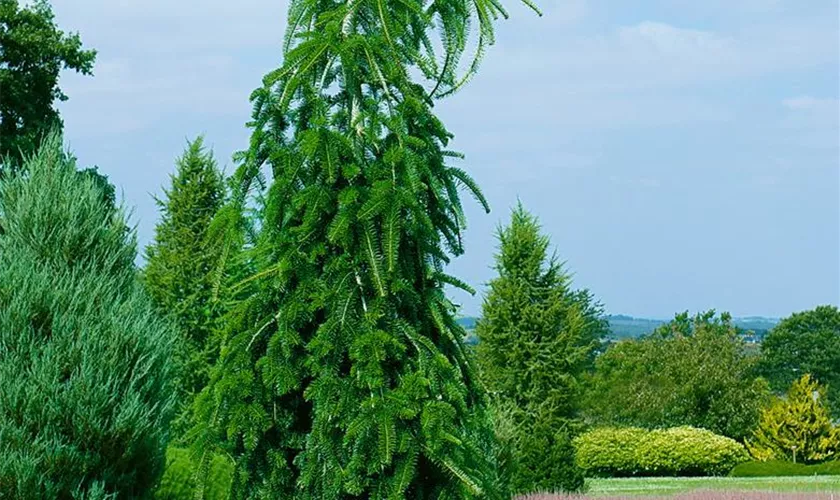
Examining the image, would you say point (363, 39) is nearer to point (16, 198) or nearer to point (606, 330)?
point (16, 198)

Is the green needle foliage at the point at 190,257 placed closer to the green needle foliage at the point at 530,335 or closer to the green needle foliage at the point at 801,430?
the green needle foliage at the point at 530,335

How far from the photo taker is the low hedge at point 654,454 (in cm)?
2503

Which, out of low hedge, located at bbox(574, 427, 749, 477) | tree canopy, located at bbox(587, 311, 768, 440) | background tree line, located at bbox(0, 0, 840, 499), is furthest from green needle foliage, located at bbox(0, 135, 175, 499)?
tree canopy, located at bbox(587, 311, 768, 440)

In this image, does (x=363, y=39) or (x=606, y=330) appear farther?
(x=606, y=330)

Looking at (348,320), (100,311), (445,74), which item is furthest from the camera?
(100,311)

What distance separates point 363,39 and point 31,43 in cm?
1745

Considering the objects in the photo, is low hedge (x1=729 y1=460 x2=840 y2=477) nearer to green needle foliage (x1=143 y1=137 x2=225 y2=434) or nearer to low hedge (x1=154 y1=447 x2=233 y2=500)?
green needle foliage (x1=143 y1=137 x2=225 y2=434)

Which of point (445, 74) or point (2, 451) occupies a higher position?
point (445, 74)

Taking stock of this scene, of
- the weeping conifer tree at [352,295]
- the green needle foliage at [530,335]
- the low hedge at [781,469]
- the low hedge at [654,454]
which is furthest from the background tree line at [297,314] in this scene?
the low hedge at [781,469]

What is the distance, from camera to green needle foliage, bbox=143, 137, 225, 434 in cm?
1547

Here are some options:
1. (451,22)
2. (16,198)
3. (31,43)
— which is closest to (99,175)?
(31,43)

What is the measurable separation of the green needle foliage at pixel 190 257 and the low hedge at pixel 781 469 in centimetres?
1460

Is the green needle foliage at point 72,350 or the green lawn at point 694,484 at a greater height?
the green needle foliage at point 72,350

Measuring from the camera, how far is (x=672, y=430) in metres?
26.4
